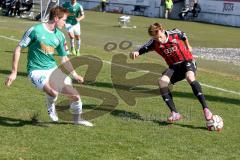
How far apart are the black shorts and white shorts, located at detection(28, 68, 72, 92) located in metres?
2.18

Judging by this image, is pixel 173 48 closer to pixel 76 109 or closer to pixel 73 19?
pixel 76 109

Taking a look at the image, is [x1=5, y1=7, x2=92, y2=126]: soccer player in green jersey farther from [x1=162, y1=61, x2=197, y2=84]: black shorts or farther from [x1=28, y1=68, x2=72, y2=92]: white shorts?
[x1=162, y1=61, x2=197, y2=84]: black shorts

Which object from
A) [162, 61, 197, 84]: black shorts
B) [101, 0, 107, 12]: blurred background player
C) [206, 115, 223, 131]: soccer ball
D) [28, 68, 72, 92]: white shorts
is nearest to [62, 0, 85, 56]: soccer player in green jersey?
[162, 61, 197, 84]: black shorts

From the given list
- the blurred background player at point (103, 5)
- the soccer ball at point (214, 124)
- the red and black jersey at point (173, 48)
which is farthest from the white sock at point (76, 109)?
the blurred background player at point (103, 5)

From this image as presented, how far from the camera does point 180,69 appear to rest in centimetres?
971

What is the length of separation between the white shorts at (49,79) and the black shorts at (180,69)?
218 cm

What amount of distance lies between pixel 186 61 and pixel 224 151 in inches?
92.8

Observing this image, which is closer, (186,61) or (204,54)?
(186,61)

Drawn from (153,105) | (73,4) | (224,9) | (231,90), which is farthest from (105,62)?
(224,9)

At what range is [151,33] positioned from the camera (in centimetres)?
939

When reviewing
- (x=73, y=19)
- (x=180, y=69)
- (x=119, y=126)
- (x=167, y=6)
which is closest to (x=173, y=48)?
(x=180, y=69)

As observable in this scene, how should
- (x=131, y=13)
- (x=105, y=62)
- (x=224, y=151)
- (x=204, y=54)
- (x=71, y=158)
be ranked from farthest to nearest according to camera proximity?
(x=131, y=13) → (x=204, y=54) → (x=105, y=62) → (x=224, y=151) → (x=71, y=158)

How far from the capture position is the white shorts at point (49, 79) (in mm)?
8391

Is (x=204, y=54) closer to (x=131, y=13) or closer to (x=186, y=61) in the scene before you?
(x=186, y=61)
